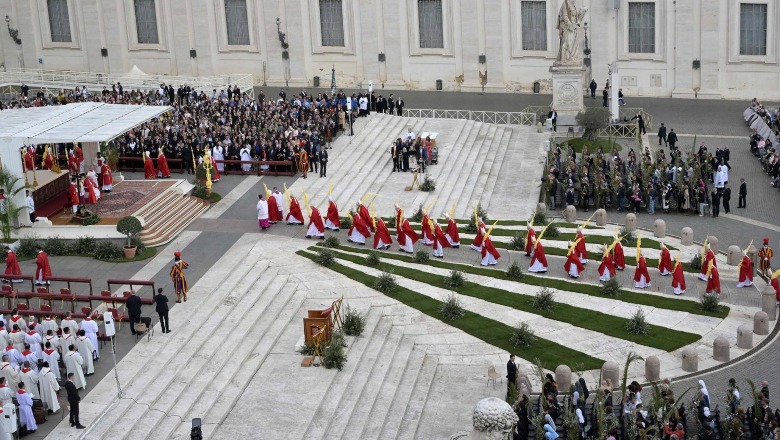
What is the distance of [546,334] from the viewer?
3316 centimetres

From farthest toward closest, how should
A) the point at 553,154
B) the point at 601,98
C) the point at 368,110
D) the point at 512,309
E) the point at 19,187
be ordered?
the point at 601,98 → the point at 368,110 → the point at 553,154 → the point at 19,187 → the point at 512,309

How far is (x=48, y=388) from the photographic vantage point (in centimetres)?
2727

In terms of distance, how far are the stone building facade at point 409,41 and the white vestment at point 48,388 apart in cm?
3550

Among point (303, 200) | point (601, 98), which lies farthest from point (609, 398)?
point (601, 98)

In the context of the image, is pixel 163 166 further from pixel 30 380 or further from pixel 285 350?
pixel 30 380

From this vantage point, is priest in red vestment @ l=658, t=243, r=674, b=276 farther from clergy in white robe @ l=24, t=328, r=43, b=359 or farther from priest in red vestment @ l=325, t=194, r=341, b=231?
clergy in white robe @ l=24, t=328, r=43, b=359

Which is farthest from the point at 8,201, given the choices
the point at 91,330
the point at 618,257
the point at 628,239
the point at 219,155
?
the point at 628,239

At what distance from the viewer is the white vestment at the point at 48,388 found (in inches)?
1072

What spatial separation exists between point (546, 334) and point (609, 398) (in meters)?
5.80

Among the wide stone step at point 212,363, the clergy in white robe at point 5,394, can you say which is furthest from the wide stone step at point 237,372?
the clergy in white robe at point 5,394

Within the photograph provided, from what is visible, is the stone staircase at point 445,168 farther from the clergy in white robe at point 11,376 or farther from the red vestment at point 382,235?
the clergy in white robe at point 11,376

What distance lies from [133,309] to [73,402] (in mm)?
4609

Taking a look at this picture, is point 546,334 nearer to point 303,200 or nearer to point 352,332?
point 352,332

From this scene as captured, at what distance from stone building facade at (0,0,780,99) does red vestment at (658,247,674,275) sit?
21.8 metres
